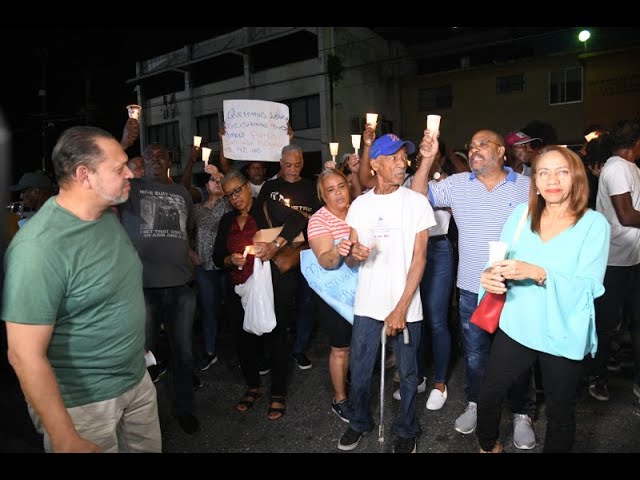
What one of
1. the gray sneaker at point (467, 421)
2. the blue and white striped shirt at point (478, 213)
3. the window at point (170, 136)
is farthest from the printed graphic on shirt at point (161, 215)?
the window at point (170, 136)

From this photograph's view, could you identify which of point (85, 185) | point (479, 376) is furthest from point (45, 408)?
point (479, 376)

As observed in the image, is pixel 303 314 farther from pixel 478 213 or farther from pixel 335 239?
pixel 478 213

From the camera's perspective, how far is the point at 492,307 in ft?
9.48

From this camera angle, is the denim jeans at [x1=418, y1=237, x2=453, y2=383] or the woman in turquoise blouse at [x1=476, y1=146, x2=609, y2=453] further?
the denim jeans at [x1=418, y1=237, x2=453, y2=383]

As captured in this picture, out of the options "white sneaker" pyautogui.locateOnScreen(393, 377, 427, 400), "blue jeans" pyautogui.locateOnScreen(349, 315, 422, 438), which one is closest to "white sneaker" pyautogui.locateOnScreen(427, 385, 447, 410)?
"white sneaker" pyautogui.locateOnScreen(393, 377, 427, 400)

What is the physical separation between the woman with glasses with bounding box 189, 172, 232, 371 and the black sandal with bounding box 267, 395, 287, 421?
1.37 metres

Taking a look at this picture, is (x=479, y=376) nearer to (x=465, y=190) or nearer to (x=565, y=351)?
(x=565, y=351)

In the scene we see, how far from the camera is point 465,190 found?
385cm

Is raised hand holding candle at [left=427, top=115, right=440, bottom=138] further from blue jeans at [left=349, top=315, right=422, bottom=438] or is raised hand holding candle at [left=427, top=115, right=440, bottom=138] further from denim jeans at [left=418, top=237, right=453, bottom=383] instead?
blue jeans at [left=349, top=315, right=422, bottom=438]

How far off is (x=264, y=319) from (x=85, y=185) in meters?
2.22

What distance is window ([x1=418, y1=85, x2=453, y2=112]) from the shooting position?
25.2 m

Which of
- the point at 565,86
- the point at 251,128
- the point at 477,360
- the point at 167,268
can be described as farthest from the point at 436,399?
the point at 565,86

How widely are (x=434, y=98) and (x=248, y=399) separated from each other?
24.2 metres

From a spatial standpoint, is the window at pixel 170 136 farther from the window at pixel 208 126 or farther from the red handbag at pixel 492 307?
the red handbag at pixel 492 307
